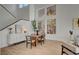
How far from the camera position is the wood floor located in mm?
2348

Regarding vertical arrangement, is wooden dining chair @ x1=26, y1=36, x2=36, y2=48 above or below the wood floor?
above

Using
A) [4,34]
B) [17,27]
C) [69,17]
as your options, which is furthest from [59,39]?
[4,34]

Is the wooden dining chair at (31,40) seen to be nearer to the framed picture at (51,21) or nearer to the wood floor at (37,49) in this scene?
the wood floor at (37,49)

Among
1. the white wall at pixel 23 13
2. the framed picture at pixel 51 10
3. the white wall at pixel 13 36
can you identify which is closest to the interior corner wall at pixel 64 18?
the framed picture at pixel 51 10

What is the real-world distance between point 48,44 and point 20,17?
0.64 metres

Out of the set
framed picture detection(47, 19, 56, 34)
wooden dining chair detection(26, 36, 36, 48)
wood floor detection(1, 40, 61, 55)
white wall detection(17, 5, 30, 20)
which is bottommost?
wood floor detection(1, 40, 61, 55)

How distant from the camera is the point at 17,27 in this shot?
2393mm

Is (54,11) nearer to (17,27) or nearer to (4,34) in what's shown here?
(17,27)

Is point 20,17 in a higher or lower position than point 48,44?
higher

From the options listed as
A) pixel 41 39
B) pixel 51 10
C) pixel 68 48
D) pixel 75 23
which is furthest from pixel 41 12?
pixel 68 48

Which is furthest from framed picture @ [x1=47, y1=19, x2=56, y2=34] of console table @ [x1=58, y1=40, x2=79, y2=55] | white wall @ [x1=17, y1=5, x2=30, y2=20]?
white wall @ [x1=17, y1=5, x2=30, y2=20]

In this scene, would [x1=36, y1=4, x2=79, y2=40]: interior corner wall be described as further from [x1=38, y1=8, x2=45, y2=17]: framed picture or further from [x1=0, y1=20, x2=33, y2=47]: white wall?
[x1=0, y1=20, x2=33, y2=47]: white wall

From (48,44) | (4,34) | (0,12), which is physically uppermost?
(0,12)

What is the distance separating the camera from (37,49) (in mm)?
2357
